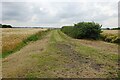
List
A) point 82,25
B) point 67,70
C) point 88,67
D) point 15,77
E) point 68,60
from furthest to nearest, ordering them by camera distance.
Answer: point 82,25 → point 68,60 → point 88,67 → point 67,70 → point 15,77

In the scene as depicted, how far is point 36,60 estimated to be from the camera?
15.0 meters

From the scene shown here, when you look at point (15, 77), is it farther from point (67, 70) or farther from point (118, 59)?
point (118, 59)

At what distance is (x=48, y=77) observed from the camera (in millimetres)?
11477

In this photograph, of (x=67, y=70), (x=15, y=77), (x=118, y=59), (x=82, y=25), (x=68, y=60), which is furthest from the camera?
(x=82, y=25)

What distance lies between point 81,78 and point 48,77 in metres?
1.52

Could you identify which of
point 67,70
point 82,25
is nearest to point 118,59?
point 67,70

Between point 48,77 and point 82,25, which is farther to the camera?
point 82,25

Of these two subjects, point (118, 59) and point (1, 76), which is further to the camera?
point (118, 59)

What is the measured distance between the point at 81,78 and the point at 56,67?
2159mm

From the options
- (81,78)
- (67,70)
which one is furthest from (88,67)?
(81,78)

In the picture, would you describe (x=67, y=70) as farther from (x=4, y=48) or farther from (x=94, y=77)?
(x=4, y=48)

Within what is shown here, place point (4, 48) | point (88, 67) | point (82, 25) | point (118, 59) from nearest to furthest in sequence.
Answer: point (88, 67) → point (118, 59) → point (4, 48) → point (82, 25)

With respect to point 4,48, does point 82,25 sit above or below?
above

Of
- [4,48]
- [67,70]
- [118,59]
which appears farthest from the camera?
[4,48]
